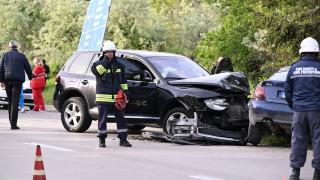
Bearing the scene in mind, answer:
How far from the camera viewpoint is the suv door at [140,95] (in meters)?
13.1

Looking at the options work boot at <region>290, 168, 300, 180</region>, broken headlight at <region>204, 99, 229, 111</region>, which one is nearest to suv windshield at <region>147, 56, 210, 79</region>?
broken headlight at <region>204, 99, 229, 111</region>

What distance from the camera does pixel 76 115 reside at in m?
14.2

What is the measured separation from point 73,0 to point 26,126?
41.5m

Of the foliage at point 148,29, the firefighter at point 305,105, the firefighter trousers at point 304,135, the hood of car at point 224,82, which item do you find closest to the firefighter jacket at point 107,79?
the hood of car at point 224,82

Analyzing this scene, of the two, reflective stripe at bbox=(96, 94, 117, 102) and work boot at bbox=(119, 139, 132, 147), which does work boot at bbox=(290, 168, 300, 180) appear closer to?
work boot at bbox=(119, 139, 132, 147)

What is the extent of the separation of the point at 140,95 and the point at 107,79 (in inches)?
67.8

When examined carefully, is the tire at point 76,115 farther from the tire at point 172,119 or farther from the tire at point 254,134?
the tire at point 254,134

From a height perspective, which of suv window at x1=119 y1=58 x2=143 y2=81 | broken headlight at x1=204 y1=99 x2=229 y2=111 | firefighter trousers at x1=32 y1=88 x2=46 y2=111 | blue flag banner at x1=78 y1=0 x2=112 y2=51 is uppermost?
blue flag banner at x1=78 y1=0 x2=112 y2=51

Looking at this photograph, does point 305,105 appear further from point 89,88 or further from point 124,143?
point 89,88

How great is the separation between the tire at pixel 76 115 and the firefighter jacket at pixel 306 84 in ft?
21.7

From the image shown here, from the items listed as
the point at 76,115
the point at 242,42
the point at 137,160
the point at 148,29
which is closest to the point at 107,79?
the point at 137,160

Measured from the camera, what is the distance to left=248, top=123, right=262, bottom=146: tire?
11695 millimetres

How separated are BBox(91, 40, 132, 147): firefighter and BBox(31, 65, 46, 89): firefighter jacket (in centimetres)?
1141

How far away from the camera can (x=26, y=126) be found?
15930 mm
